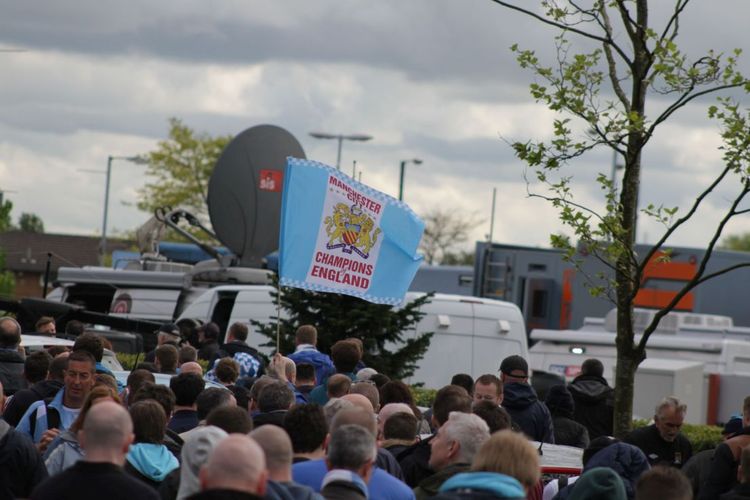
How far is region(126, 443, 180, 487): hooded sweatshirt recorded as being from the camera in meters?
7.46

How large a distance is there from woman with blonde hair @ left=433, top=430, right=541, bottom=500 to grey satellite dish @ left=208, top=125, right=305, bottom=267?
61.5 ft

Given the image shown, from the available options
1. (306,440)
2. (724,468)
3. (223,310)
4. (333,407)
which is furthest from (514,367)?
(223,310)

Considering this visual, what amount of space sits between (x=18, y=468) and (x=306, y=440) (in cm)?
152

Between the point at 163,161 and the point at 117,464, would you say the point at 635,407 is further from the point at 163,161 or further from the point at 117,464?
the point at 163,161

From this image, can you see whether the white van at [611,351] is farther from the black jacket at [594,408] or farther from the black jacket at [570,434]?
the black jacket at [570,434]

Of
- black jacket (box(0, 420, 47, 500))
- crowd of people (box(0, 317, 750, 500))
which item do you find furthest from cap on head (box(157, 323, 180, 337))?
black jacket (box(0, 420, 47, 500))

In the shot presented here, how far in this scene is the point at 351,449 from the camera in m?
6.62

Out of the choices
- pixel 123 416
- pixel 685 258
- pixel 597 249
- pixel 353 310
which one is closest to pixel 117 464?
pixel 123 416

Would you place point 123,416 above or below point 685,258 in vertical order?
below

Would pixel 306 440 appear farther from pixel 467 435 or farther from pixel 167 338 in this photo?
pixel 167 338

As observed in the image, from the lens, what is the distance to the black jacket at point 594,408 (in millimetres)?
14344

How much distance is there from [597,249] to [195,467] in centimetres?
553

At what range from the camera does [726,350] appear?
23.5m

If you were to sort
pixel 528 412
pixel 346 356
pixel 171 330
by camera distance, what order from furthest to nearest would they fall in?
1. pixel 171 330
2. pixel 346 356
3. pixel 528 412
